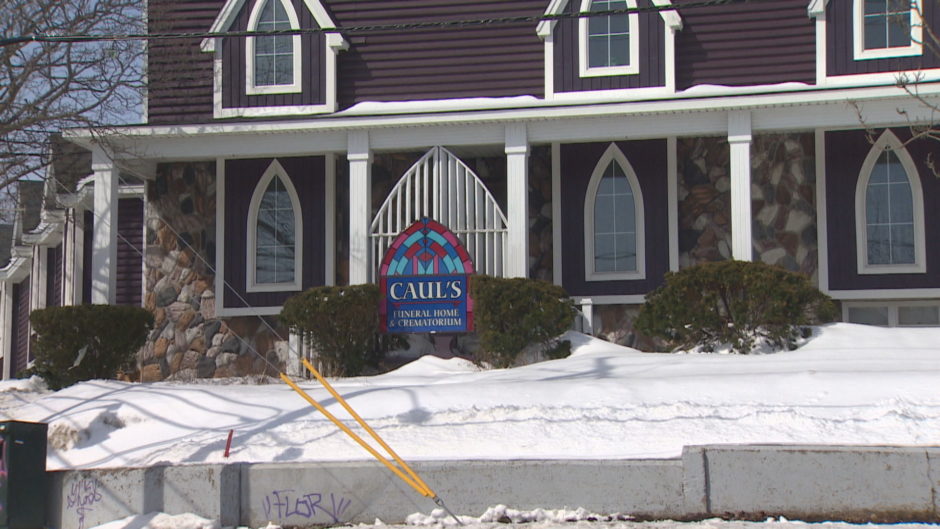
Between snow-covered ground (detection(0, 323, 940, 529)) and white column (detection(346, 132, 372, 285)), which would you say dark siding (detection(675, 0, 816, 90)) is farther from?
snow-covered ground (detection(0, 323, 940, 529))

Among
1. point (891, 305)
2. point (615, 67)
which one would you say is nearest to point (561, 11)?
point (615, 67)

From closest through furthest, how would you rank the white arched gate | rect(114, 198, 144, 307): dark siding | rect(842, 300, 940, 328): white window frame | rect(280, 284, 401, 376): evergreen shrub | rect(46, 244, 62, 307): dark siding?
rect(280, 284, 401, 376): evergreen shrub → the white arched gate → rect(842, 300, 940, 328): white window frame → rect(114, 198, 144, 307): dark siding → rect(46, 244, 62, 307): dark siding

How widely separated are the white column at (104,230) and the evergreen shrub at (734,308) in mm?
7423

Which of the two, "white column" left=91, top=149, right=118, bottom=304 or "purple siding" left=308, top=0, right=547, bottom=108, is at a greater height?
"purple siding" left=308, top=0, right=547, bottom=108

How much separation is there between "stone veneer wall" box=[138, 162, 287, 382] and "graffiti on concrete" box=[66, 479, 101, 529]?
8051 millimetres

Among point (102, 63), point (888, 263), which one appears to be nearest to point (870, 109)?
point (888, 263)

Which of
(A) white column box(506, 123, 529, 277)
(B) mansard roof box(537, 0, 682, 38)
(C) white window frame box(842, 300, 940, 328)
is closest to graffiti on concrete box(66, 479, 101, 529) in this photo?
(A) white column box(506, 123, 529, 277)

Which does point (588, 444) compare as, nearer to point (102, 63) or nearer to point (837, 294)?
point (837, 294)

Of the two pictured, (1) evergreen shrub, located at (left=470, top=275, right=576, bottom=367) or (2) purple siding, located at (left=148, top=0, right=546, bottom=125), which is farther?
(2) purple siding, located at (left=148, top=0, right=546, bottom=125)

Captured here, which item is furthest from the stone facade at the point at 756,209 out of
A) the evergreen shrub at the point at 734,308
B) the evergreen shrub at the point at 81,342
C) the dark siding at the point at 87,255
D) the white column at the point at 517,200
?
the dark siding at the point at 87,255

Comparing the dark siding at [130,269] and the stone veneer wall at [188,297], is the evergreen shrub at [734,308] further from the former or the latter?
the dark siding at [130,269]

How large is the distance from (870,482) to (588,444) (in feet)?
7.24

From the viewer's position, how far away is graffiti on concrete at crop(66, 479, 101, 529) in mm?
9219

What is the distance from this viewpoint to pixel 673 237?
1678cm
